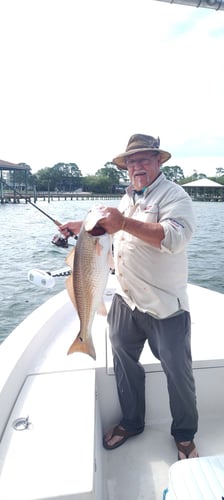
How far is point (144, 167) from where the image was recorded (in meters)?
2.54

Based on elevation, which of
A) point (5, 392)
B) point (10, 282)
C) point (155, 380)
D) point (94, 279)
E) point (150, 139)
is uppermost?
point (150, 139)

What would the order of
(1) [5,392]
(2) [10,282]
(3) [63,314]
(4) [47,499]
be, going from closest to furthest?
(4) [47,499]
(1) [5,392]
(3) [63,314]
(2) [10,282]

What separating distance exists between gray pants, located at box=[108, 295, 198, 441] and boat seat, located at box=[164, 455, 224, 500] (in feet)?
2.05

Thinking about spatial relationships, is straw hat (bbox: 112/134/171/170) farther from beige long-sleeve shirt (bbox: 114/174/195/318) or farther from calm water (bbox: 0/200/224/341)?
calm water (bbox: 0/200/224/341)

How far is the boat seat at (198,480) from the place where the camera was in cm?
171

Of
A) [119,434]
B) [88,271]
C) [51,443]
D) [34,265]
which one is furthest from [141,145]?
[34,265]

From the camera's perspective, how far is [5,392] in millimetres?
2262

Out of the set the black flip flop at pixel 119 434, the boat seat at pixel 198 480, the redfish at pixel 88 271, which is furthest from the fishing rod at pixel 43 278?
the boat seat at pixel 198 480

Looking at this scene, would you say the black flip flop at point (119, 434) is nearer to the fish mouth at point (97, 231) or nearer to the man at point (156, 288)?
the man at point (156, 288)

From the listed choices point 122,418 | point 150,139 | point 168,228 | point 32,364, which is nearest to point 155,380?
point 122,418

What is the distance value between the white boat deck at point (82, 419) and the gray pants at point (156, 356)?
0.51 feet

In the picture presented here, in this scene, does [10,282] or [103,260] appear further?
[10,282]

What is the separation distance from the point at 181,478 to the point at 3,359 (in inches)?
55.3

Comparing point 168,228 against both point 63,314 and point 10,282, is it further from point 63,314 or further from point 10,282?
point 10,282
